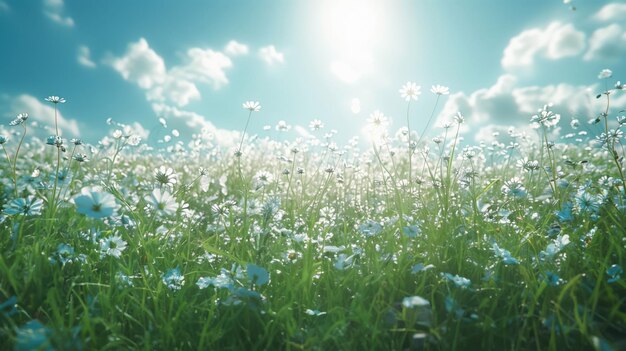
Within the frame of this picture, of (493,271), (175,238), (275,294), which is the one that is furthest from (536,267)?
(175,238)

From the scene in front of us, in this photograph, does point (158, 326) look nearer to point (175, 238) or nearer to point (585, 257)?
point (175, 238)

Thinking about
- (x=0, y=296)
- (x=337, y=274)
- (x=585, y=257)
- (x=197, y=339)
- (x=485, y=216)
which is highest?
(x=485, y=216)

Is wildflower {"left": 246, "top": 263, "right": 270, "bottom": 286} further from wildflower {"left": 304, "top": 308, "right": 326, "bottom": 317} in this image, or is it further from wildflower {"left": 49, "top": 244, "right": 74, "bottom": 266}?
wildflower {"left": 49, "top": 244, "right": 74, "bottom": 266}

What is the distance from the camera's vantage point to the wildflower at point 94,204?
5.78ft

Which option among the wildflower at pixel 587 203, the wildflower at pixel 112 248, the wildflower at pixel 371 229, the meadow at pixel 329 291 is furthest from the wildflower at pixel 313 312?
the wildflower at pixel 587 203

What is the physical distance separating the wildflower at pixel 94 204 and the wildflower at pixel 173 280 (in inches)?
22.2

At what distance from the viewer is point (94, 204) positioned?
1.82 m

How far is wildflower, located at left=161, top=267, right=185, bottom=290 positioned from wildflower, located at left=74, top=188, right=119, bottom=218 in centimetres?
56

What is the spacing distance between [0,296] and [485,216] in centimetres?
327

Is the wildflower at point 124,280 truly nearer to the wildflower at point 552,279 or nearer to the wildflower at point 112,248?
the wildflower at point 112,248

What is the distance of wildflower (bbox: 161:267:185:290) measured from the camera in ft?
7.06

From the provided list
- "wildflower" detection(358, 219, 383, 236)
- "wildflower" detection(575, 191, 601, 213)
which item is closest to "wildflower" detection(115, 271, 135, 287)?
"wildflower" detection(358, 219, 383, 236)

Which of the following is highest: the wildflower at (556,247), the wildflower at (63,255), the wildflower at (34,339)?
the wildflower at (556,247)

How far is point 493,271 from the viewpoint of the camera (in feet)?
7.34
